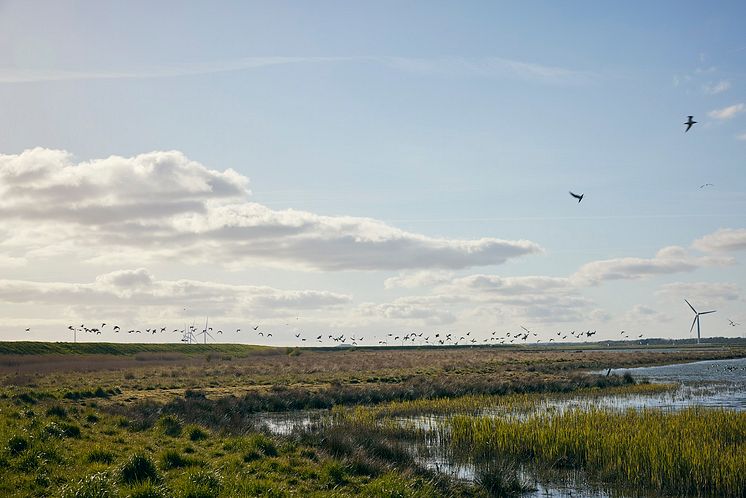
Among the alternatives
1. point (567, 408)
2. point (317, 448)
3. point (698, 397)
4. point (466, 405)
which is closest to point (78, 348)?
point (466, 405)

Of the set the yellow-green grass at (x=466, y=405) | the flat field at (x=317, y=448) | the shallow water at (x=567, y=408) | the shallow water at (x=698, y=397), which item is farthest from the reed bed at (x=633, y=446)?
A: the shallow water at (x=698, y=397)

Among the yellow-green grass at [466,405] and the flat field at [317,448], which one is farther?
the yellow-green grass at [466,405]

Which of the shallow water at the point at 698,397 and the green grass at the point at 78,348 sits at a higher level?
the green grass at the point at 78,348

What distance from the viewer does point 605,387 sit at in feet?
165

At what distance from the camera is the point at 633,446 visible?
21.2 m

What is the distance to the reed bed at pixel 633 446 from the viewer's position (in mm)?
18984

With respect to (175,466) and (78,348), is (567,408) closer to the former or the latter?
(175,466)

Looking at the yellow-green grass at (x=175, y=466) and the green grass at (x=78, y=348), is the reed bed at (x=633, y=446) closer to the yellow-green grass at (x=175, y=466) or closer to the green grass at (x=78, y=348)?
the yellow-green grass at (x=175, y=466)

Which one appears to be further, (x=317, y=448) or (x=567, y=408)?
(x=567, y=408)

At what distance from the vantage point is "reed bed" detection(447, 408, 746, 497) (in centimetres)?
1898

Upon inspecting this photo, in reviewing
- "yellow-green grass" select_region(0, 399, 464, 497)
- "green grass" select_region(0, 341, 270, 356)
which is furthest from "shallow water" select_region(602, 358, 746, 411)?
"green grass" select_region(0, 341, 270, 356)

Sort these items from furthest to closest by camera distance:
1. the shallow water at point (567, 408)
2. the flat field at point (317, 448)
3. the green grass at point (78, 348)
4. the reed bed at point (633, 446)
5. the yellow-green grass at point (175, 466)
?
the green grass at point (78, 348), the shallow water at point (567, 408), the reed bed at point (633, 446), the flat field at point (317, 448), the yellow-green grass at point (175, 466)

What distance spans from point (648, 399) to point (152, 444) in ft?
103

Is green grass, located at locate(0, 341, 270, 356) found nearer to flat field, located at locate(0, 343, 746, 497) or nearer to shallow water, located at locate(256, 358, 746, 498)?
flat field, located at locate(0, 343, 746, 497)
